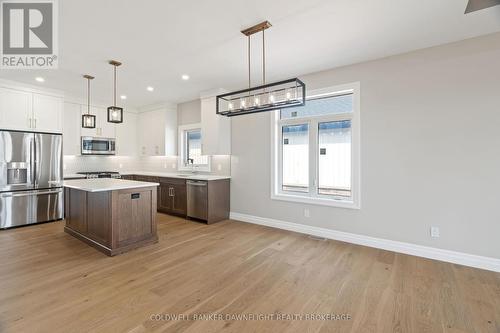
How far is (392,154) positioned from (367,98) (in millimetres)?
925

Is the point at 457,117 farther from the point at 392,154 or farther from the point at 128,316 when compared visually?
the point at 128,316

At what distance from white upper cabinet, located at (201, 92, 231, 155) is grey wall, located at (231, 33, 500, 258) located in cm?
225

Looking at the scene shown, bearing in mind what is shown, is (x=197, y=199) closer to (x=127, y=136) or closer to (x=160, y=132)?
(x=160, y=132)

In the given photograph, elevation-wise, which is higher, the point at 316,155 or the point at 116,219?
the point at 316,155

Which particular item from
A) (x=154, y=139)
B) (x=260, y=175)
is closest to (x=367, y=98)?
(x=260, y=175)

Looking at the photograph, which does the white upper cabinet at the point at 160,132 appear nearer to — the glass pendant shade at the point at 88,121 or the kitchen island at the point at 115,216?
the glass pendant shade at the point at 88,121

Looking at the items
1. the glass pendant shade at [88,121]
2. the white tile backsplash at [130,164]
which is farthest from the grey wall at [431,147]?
the glass pendant shade at [88,121]

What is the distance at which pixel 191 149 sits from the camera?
6.33m

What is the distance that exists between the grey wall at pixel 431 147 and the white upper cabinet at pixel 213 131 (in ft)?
7.37

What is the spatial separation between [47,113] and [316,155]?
5.62m

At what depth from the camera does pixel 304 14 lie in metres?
2.50

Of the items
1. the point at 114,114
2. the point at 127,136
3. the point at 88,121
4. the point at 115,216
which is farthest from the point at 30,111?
the point at 115,216

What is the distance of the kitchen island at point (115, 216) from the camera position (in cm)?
323

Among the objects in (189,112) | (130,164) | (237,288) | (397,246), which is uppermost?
(189,112)
